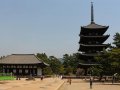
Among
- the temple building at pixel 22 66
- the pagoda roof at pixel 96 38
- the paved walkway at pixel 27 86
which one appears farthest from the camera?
the temple building at pixel 22 66

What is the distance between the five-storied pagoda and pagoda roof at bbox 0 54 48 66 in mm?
11977

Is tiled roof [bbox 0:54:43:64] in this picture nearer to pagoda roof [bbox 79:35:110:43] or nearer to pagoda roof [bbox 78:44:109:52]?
pagoda roof [bbox 78:44:109:52]

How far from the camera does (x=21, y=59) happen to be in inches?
3649

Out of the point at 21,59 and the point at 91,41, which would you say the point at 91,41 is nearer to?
the point at 91,41

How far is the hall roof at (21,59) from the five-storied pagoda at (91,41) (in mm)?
12060

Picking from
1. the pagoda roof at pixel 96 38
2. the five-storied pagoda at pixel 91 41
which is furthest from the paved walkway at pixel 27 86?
the pagoda roof at pixel 96 38

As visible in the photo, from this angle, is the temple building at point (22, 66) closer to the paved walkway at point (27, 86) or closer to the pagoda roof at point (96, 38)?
the pagoda roof at point (96, 38)

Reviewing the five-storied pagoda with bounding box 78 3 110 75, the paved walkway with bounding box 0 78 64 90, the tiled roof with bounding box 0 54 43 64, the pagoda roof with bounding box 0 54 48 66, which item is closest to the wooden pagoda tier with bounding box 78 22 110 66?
the five-storied pagoda with bounding box 78 3 110 75

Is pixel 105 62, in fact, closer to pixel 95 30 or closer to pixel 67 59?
pixel 95 30

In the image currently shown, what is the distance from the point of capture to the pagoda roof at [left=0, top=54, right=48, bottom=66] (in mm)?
90062

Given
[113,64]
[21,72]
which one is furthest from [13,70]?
[113,64]

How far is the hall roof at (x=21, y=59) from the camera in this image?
90.1 meters

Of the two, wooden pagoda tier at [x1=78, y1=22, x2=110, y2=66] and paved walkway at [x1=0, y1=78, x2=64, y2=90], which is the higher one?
wooden pagoda tier at [x1=78, y1=22, x2=110, y2=66]

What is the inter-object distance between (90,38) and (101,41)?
308cm
